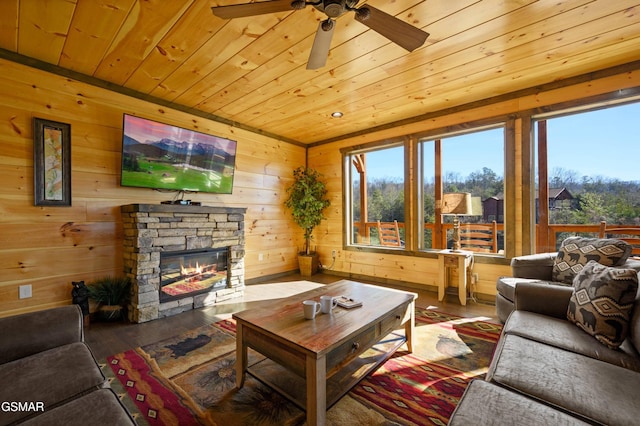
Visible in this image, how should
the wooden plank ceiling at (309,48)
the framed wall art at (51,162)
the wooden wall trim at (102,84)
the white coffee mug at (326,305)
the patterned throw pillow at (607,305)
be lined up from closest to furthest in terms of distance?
the patterned throw pillow at (607,305), the white coffee mug at (326,305), the wooden plank ceiling at (309,48), the wooden wall trim at (102,84), the framed wall art at (51,162)

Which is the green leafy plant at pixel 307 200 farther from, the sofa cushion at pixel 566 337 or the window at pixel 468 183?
the sofa cushion at pixel 566 337

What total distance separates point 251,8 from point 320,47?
1.62 ft

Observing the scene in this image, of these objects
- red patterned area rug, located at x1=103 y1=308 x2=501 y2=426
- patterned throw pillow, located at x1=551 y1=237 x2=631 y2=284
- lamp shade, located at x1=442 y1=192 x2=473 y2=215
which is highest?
lamp shade, located at x1=442 y1=192 x2=473 y2=215

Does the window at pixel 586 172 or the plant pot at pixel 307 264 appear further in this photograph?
the plant pot at pixel 307 264

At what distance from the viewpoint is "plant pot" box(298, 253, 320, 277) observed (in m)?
4.92

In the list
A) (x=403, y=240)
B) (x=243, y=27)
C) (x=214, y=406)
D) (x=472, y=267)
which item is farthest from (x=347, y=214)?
Result: (x=214, y=406)

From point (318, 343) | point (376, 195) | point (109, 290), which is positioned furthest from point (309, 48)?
point (109, 290)

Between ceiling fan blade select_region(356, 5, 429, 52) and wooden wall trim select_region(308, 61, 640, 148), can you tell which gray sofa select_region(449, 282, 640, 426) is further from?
wooden wall trim select_region(308, 61, 640, 148)

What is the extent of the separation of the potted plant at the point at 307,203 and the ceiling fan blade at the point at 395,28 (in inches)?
127

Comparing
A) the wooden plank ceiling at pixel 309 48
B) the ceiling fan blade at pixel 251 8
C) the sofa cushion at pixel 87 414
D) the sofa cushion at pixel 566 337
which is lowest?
the sofa cushion at pixel 566 337

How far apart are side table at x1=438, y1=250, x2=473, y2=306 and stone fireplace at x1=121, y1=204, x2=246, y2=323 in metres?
2.59

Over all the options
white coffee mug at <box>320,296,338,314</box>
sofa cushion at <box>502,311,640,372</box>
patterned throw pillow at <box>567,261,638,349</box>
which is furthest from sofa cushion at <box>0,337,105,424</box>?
patterned throw pillow at <box>567,261,638,349</box>

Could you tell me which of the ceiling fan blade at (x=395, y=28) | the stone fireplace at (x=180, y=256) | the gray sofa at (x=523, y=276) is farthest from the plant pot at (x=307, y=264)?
the ceiling fan blade at (x=395, y=28)

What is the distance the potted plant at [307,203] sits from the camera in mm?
4770
